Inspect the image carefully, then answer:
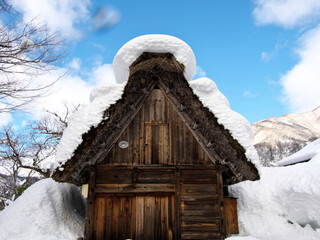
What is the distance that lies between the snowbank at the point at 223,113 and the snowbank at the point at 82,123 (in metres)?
2.15

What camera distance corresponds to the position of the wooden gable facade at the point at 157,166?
223 inches

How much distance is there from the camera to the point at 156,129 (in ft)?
20.4

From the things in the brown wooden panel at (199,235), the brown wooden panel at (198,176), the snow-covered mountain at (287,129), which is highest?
the snow-covered mountain at (287,129)

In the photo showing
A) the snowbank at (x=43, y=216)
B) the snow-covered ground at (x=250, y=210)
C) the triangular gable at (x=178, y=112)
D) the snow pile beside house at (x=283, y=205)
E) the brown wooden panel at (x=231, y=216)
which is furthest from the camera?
the snow pile beside house at (x=283, y=205)

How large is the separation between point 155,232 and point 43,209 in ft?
12.6

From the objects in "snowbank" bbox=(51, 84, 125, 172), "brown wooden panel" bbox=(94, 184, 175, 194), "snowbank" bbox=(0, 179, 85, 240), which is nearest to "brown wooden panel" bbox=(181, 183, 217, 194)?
"brown wooden panel" bbox=(94, 184, 175, 194)

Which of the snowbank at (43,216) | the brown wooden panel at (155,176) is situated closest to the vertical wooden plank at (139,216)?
the brown wooden panel at (155,176)

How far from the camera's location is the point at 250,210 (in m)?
8.91

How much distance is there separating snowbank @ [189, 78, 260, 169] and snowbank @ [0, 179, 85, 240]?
213 inches

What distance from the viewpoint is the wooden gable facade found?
5656mm

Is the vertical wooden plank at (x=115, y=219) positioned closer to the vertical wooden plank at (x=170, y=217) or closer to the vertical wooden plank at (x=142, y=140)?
the vertical wooden plank at (x=142, y=140)

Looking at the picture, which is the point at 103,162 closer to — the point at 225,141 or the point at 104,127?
the point at 104,127

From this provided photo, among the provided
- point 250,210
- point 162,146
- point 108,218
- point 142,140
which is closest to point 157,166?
point 162,146

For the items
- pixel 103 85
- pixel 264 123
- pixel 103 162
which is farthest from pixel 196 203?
pixel 264 123
